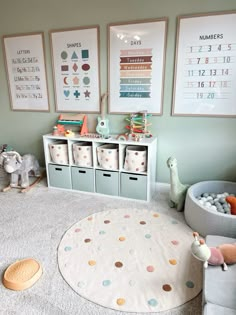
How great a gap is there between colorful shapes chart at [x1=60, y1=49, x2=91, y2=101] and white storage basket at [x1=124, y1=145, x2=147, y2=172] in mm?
845

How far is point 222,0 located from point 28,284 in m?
2.58

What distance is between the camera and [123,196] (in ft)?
7.98

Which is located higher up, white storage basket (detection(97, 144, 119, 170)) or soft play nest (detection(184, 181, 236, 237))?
white storage basket (detection(97, 144, 119, 170))

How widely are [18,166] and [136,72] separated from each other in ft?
5.40

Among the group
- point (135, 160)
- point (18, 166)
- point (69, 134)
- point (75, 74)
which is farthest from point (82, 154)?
point (75, 74)

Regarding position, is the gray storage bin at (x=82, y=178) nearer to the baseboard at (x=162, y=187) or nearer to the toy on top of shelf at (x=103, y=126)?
the toy on top of shelf at (x=103, y=126)

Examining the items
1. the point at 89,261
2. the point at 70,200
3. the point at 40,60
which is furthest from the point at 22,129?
the point at 89,261

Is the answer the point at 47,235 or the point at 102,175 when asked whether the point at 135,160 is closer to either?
the point at 102,175

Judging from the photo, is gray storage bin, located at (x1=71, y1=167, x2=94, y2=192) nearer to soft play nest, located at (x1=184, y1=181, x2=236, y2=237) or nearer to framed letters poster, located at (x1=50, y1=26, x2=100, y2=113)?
framed letters poster, located at (x1=50, y1=26, x2=100, y2=113)

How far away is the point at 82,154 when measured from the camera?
97.4 inches

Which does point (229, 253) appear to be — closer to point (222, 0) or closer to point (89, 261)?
point (89, 261)

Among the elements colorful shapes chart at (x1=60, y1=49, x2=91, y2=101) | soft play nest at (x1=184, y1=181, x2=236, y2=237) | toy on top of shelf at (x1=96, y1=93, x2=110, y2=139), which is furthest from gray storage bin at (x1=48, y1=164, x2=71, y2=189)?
soft play nest at (x1=184, y1=181, x2=236, y2=237)

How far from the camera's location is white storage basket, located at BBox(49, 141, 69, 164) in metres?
2.56

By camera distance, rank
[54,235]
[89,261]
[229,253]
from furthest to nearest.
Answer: [54,235]
[89,261]
[229,253]
